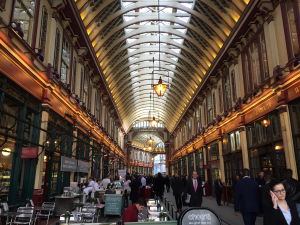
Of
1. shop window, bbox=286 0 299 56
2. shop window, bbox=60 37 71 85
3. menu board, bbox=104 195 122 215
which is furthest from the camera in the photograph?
shop window, bbox=60 37 71 85

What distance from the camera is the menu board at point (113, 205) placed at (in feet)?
30.9

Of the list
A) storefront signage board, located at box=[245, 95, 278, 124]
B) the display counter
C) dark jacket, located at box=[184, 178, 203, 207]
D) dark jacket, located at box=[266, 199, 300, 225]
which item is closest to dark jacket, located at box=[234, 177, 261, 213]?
dark jacket, located at box=[184, 178, 203, 207]

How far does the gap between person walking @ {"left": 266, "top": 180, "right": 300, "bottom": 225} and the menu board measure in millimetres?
6992

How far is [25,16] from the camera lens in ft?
26.1

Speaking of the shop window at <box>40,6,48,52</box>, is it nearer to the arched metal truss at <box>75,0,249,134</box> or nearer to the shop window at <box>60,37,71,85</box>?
the shop window at <box>60,37,71,85</box>

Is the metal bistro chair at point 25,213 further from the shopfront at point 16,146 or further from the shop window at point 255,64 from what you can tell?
the shop window at point 255,64

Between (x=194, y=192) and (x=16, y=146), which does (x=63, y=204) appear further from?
(x=194, y=192)

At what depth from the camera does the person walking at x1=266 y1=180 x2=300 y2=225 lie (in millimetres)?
3107

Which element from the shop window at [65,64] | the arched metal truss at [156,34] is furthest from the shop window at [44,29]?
the arched metal truss at [156,34]

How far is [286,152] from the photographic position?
8648mm

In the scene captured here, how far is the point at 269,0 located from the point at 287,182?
706cm

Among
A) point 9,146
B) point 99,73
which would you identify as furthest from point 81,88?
point 9,146

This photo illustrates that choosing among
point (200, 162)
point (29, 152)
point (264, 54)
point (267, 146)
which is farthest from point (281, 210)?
point (200, 162)

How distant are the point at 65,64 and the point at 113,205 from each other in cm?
673
